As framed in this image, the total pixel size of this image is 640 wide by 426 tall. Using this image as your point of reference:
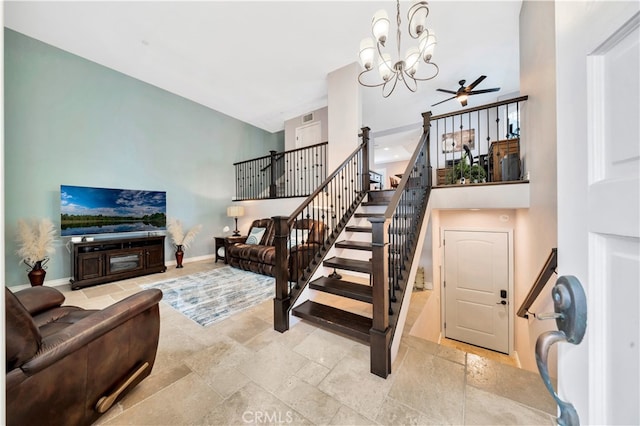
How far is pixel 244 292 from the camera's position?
346 cm

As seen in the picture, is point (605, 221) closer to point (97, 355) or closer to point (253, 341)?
point (97, 355)

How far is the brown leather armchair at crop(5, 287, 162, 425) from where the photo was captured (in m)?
0.98

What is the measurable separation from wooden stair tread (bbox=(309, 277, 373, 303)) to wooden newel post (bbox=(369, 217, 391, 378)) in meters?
0.30

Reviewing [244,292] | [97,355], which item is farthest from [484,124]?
[97,355]

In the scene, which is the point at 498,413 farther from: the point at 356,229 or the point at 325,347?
the point at 356,229

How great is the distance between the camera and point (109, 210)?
13.5 ft

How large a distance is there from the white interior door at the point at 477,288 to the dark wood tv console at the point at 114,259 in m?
5.40

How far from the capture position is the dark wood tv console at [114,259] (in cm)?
361

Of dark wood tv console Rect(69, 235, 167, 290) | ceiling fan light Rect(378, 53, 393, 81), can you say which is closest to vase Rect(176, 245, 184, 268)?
dark wood tv console Rect(69, 235, 167, 290)

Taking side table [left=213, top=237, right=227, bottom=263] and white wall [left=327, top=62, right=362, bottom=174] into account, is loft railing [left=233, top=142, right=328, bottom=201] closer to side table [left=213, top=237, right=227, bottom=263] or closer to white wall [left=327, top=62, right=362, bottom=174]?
side table [left=213, top=237, right=227, bottom=263]

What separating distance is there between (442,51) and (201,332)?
16.9ft

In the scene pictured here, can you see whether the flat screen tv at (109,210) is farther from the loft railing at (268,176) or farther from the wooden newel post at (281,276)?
the wooden newel post at (281,276)

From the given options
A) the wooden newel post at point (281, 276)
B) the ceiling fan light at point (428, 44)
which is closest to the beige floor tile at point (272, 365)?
the wooden newel post at point (281, 276)

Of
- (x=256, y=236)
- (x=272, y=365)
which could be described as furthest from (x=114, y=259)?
(x=272, y=365)
